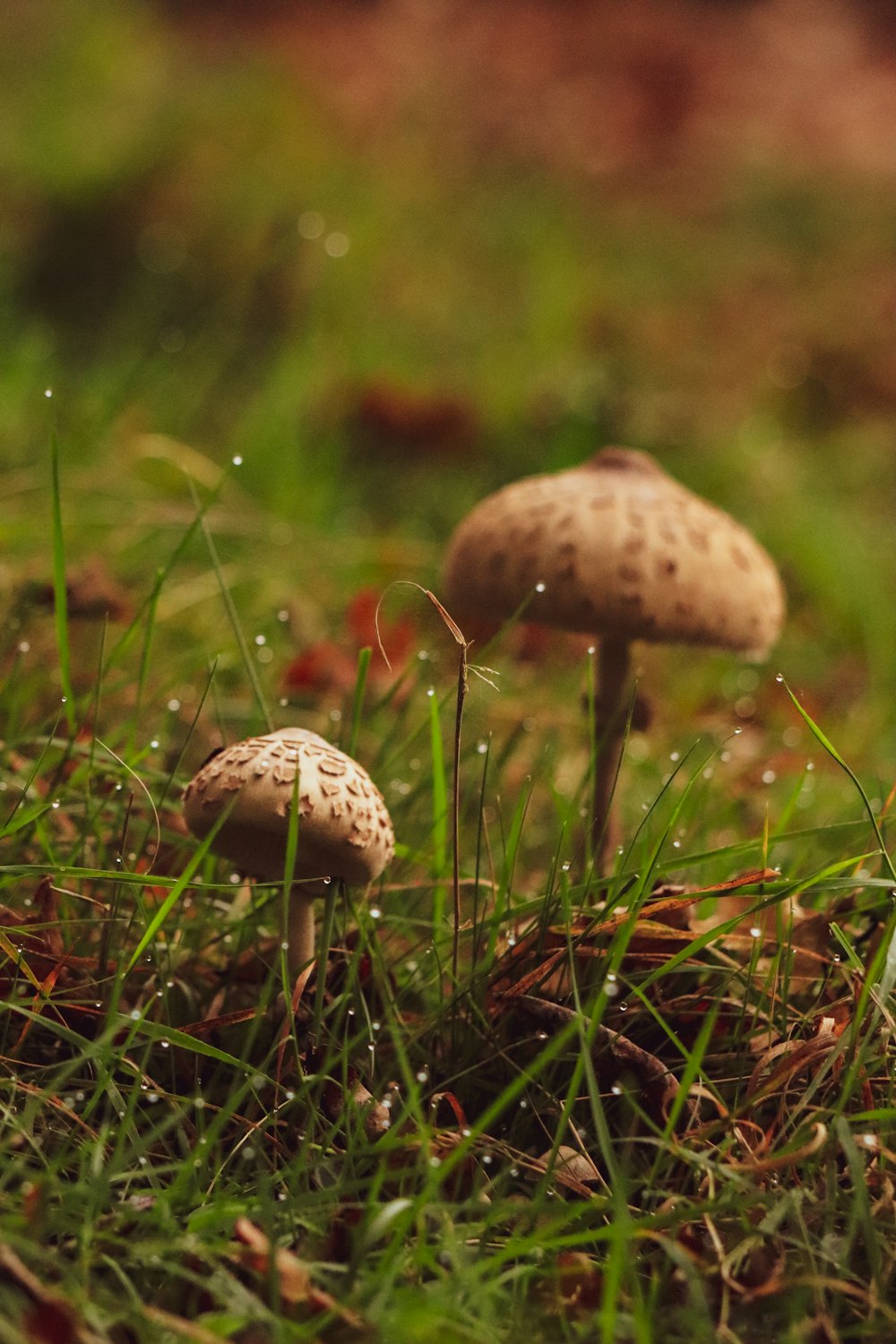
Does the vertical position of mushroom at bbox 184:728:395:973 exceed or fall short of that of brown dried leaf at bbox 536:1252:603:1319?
it exceeds it

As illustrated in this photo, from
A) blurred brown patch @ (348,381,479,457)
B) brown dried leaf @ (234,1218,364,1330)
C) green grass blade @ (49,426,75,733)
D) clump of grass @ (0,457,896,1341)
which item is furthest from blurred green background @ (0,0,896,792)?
brown dried leaf @ (234,1218,364,1330)

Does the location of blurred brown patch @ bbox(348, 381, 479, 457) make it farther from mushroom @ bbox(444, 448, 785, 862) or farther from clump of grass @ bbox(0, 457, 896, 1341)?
clump of grass @ bbox(0, 457, 896, 1341)

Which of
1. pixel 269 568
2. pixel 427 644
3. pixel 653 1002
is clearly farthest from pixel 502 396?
pixel 653 1002

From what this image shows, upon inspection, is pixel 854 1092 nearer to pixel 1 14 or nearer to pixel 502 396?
pixel 502 396

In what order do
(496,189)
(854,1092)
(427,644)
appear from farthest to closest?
(496,189), (427,644), (854,1092)

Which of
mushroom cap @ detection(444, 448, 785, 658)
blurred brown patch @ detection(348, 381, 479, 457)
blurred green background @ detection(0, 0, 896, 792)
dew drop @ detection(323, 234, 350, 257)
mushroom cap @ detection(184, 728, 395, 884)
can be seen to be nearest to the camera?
mushroom cap @ detection(184, 728, 395, 884)

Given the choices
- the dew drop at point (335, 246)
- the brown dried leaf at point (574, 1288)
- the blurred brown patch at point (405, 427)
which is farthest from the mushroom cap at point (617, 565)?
the dew drop at point (335, 246)
